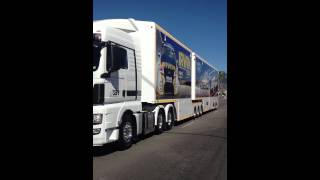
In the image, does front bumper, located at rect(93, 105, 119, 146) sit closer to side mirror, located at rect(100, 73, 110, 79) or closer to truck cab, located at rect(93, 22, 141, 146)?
truck cab, located at rect(93, 22, 141, 146)

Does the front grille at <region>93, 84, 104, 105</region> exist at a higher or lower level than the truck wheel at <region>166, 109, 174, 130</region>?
higher

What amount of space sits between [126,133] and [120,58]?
6.55 feet

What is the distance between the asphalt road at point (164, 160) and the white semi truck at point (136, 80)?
1.57ft

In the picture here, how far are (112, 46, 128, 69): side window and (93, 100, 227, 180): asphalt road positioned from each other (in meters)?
2.18

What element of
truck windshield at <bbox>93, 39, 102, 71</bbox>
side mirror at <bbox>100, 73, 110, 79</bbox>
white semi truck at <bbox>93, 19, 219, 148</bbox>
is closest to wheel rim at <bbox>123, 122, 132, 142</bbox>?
white semi truck at <bbox>93, 19, 219, 148</bbox>

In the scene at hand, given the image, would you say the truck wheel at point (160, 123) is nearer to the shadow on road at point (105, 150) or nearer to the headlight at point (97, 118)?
the shadow on road at point (105, 150)

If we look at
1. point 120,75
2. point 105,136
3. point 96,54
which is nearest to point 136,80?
point 120,75

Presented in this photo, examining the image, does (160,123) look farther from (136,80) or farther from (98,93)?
(98,93)

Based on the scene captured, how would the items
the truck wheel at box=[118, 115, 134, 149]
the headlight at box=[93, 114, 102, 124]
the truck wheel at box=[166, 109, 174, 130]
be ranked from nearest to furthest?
the headlight at box=[93, 114, 102, 124], the truck wheel at box=[118, 115, 134, 149], the truck wheel at box=[166, 109, 174, 130]

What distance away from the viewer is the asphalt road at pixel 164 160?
578 cm

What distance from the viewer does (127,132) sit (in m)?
8.57

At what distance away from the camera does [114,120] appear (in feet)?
25.5

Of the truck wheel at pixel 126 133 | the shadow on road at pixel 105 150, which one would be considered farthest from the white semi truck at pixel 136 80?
the shadow on road at pixel 105 150

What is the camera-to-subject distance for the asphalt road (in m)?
5.78
